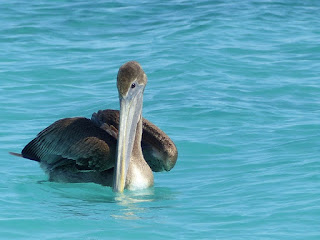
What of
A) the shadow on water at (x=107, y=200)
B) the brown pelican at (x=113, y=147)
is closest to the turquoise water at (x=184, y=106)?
the shadow on water at (x=107, y=200)

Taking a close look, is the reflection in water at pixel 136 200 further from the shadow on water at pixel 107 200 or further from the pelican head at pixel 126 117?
the pelican head at pixel 126 117

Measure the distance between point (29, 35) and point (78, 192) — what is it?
655 centimetres

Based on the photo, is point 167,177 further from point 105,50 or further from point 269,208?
point 105,50

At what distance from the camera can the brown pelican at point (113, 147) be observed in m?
7.08

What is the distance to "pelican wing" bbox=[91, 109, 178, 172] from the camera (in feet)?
24.9

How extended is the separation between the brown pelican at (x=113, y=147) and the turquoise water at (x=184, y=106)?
0.13 metres

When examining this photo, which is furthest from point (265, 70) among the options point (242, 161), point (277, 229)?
point (277, 229)

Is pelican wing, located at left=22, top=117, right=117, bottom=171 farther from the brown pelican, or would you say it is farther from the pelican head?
the pelican head

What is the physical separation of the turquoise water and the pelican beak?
0.17m

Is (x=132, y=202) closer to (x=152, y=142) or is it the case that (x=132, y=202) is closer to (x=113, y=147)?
(x=113, y=147)

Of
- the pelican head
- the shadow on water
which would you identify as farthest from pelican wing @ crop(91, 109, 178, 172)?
the pelican head

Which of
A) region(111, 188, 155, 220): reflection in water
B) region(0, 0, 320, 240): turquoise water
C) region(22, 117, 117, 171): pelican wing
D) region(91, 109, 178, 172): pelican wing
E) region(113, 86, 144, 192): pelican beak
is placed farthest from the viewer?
region(91, 109, 178, 172): pelican wing

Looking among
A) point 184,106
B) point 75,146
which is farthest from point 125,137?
point 184,106

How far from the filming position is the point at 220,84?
35.8ft
